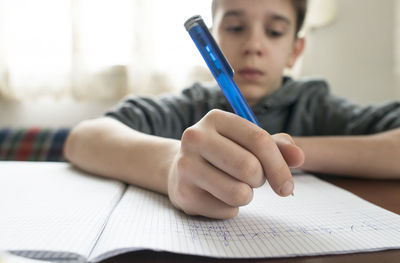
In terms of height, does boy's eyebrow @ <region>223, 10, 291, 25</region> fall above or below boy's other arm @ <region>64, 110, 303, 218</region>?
above

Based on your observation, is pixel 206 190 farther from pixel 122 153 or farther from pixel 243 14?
pixel 243 14

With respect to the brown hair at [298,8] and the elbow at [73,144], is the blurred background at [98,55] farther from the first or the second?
the elbow at [73,144]

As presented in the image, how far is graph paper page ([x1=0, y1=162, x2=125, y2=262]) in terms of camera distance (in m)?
0.19

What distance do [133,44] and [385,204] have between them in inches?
34.8

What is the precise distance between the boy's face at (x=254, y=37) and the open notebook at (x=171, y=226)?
0.31 m

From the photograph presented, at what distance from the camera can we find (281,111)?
0.70 metres

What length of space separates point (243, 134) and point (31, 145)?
891mm

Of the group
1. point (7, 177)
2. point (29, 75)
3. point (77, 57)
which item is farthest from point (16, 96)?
point (7, 177)

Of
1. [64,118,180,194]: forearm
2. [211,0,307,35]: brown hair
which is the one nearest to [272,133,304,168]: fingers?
[64,118,180,194]: forearm

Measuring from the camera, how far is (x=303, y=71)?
112cm

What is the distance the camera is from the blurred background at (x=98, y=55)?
100 cm

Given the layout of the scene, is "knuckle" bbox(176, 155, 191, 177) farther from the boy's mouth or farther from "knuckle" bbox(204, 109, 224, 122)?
the boy's mouth

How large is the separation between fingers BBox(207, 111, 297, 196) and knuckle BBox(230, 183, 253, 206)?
19mm

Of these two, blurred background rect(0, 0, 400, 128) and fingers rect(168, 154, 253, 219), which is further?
blurred background rect(0, 0, 400, 128)
